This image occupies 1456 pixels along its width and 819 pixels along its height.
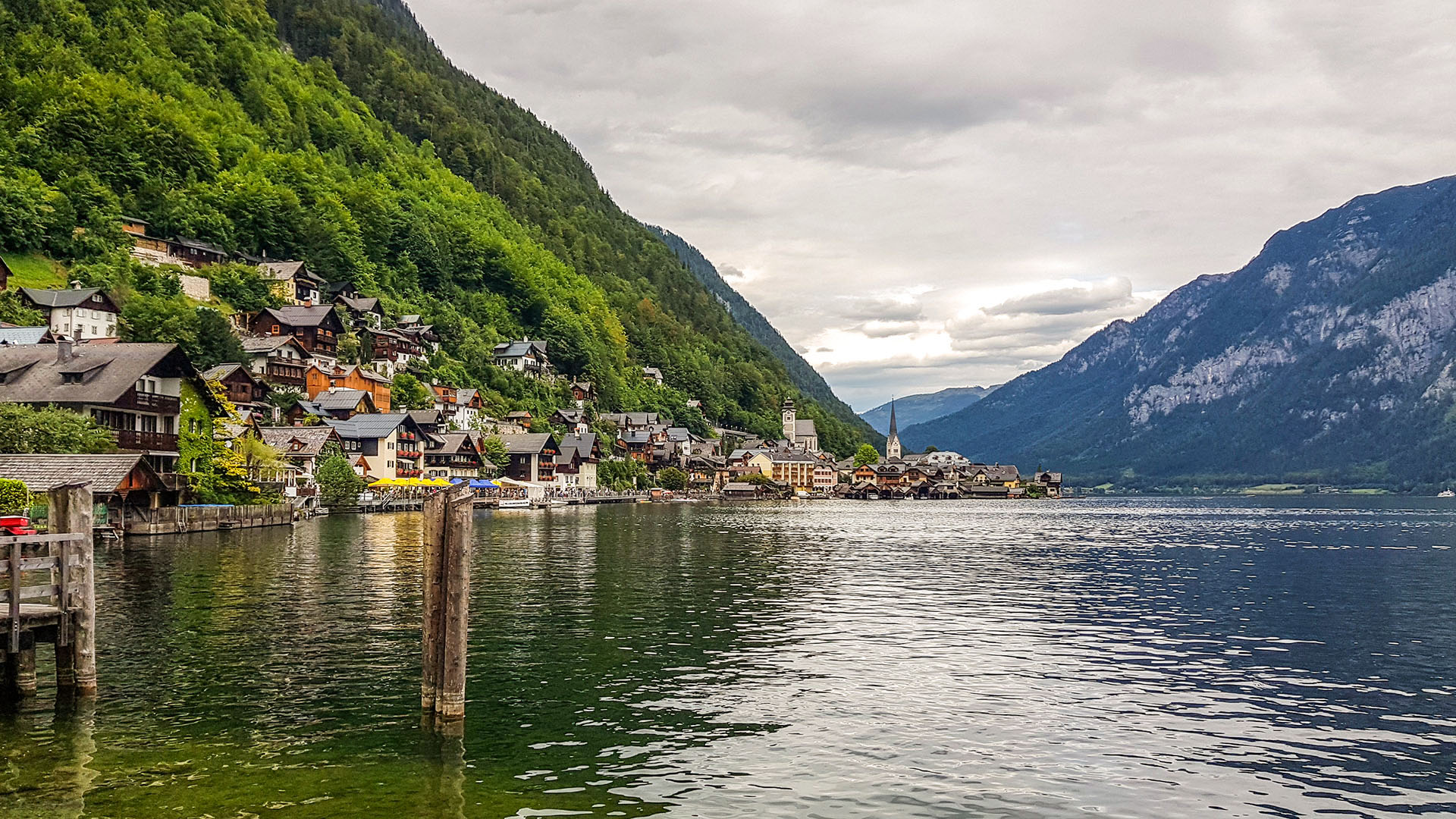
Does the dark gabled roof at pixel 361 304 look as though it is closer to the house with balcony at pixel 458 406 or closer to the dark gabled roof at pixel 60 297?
the house with balcony at pixel 458 406

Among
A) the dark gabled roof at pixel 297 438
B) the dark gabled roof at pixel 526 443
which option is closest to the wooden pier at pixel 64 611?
the dark gabled roof at pixel 297 438

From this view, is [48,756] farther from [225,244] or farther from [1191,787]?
[225,244]

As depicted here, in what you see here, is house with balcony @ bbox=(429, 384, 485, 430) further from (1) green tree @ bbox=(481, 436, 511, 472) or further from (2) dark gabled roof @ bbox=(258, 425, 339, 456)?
(2) dark gabled roof @ bbox=(258, 425, 339, 456)

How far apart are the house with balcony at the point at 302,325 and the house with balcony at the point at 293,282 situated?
6256 millimetres

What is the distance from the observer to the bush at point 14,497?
169ft

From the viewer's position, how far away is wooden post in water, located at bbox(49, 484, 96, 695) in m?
24.4

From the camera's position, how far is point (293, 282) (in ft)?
532

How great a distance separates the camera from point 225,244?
164500 mm

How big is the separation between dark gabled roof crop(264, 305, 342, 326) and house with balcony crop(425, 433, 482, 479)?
2249 centimetres

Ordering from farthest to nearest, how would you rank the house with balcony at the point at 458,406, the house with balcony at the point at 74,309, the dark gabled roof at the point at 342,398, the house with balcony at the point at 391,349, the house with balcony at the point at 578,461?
the house with balcony at the point at 578,461, the house with balcony at the point at 458,406, the house with balcony at the point at 391,349, the dark gabled roof at the point at 342,398, the house with balcony at the point at 74,309

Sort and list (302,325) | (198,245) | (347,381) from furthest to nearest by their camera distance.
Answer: (198,245) < (347,381) < (302,325)

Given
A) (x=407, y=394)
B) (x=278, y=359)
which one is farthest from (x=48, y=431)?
(x=407, y=394)

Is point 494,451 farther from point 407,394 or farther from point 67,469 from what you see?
point 67,469

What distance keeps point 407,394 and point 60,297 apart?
2184 inches
